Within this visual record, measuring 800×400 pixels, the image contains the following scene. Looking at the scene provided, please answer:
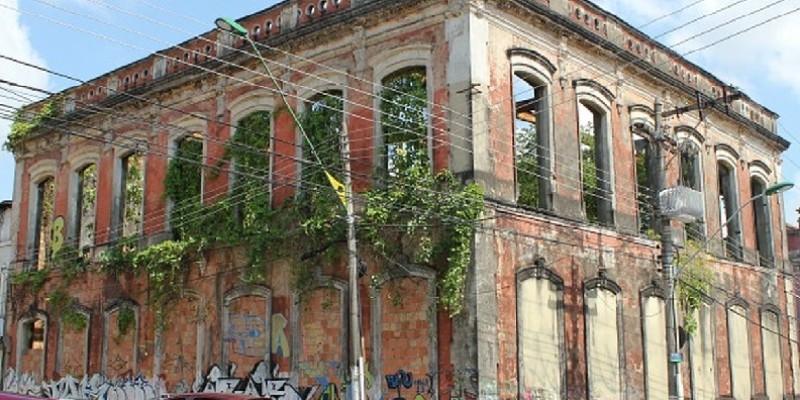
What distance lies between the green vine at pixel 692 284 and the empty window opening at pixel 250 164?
9.58m

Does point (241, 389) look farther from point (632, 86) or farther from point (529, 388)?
point (632, 86)

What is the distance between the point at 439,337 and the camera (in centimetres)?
1675

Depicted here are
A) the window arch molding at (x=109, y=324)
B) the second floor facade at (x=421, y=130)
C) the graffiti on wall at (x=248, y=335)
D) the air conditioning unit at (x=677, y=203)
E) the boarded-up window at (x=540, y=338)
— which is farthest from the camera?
the window arch molding at (x=109, y=324)

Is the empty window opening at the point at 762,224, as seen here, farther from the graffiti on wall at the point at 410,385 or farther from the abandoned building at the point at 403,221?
A: the graffiti on wall at the point at 410,385

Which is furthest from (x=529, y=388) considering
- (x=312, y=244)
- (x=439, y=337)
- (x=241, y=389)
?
(x=241, y=389)

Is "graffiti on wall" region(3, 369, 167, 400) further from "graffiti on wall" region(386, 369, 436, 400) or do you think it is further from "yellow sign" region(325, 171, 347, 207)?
"yellow sign" region(325, 171, 347, 207)

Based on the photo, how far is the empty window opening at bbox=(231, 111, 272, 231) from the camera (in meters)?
20.3

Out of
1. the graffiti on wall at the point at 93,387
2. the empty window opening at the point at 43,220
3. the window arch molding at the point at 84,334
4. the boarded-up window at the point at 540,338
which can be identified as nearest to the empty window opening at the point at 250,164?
the graffiti on wall at the point at 93,387

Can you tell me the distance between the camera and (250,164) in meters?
21.0

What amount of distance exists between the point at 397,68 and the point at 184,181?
6.92m

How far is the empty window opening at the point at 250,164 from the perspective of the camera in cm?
2033

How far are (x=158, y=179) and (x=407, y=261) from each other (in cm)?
869

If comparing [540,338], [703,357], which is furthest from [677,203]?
[703,357]

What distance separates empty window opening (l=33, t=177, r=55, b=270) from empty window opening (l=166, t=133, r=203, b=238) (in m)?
5.81
